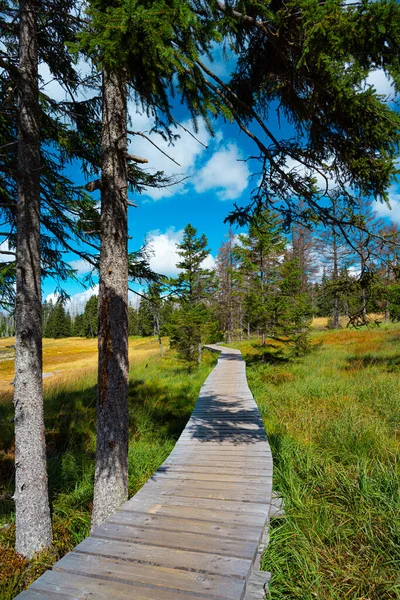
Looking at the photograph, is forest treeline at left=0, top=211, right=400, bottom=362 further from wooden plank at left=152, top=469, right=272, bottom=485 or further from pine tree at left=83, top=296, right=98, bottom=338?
pine tree at left=83, top=296, right=98, bottom=338

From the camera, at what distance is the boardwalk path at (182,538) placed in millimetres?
2047

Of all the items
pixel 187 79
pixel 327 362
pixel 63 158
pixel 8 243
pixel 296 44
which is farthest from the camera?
pixel 327 362

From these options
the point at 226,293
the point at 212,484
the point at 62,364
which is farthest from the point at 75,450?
the point at 62,364

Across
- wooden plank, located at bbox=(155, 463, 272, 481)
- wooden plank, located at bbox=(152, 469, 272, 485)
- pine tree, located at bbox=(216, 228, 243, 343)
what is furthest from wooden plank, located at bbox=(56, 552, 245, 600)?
pine tree, located at bbox=(216, 228, 243, 343)

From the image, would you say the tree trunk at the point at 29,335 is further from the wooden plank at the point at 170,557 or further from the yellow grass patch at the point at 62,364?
the wooden plank at the point at 170,557

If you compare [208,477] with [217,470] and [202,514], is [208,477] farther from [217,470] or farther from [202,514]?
[202,514]

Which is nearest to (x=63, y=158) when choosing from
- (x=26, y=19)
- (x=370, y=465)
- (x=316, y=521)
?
(x=26, y=19)

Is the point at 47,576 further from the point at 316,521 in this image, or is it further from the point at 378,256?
the point at 378,256

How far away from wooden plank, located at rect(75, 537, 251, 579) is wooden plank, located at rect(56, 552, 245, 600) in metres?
0.04

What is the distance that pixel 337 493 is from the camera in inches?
134

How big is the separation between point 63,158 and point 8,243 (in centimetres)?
200

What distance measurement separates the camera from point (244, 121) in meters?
4.89

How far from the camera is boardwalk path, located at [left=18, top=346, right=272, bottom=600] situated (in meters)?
2.05

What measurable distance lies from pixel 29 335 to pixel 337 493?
4278 mm
